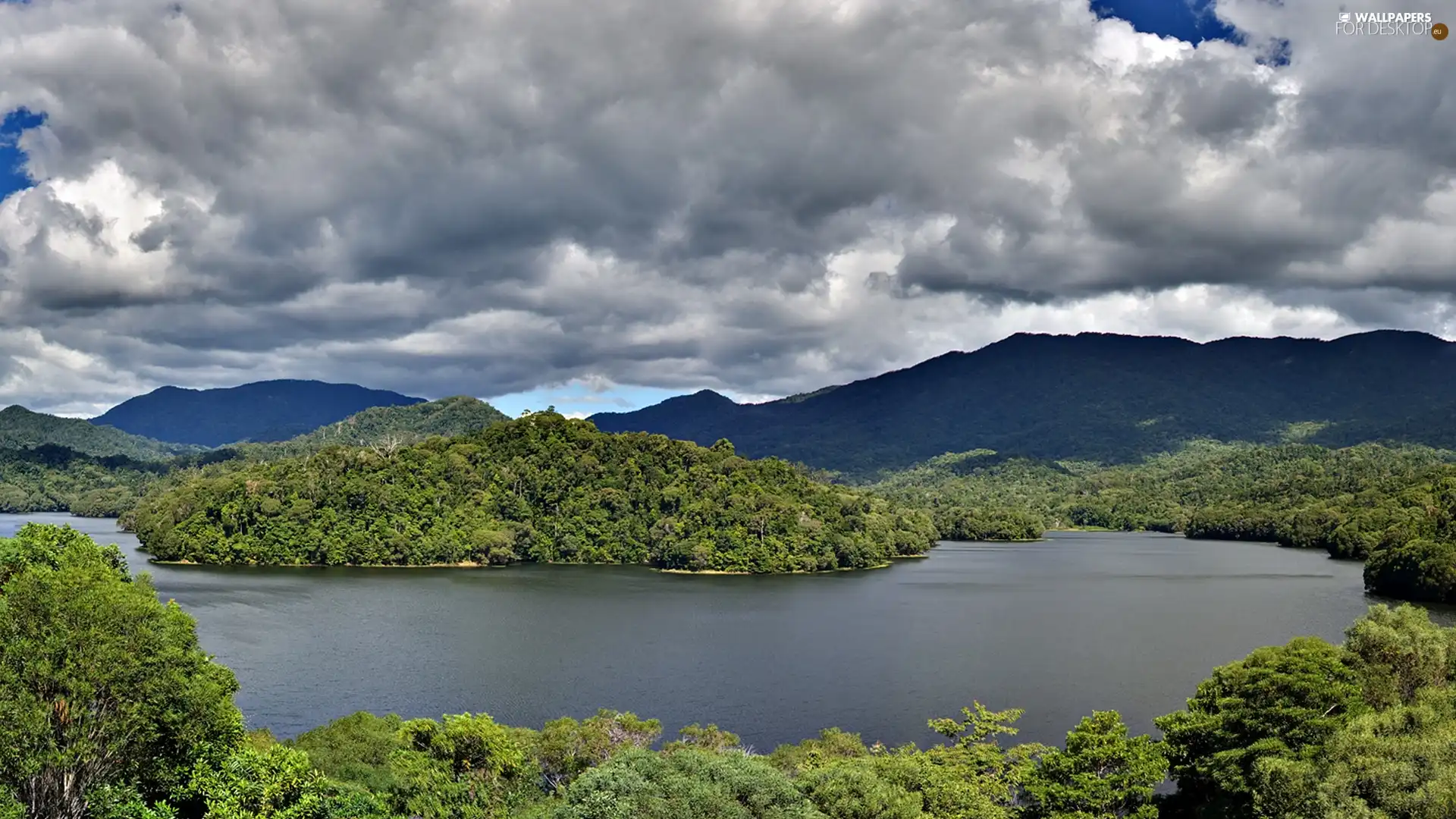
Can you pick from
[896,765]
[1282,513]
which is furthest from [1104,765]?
[1282,513]

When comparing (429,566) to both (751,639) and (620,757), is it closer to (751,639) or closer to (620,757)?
(751,639)

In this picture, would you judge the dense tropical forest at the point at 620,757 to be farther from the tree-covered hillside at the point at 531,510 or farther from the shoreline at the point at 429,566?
the tree-covered hillside at the point at 531,510

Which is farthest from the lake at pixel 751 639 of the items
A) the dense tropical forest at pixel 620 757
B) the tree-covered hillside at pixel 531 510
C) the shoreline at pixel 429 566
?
the dense tropical forest at pixel 620 757

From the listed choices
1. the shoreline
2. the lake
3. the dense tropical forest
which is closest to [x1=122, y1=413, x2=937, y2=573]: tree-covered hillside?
the shoreline

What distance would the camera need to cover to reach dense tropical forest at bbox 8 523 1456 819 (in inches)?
925

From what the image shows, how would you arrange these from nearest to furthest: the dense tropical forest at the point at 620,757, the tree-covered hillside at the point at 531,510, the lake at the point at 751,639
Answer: the dense tropical forest at the point at 620,757, the lake at the point at 751,639, the tree-covered hillside at the point at 531,510

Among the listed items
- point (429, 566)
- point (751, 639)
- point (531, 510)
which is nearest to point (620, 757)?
point (751, 639)

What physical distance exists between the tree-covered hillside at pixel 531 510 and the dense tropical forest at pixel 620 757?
99.4 m

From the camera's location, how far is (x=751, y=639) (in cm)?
7400

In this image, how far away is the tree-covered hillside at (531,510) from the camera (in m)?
134

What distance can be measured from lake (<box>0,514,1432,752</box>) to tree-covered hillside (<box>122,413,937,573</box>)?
8.64 m

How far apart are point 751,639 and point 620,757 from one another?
49.3 m

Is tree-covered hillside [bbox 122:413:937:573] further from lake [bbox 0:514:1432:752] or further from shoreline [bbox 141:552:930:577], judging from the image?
lake [bbox 0:514:1432:752]

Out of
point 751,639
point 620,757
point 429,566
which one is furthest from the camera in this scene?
point 429,566
